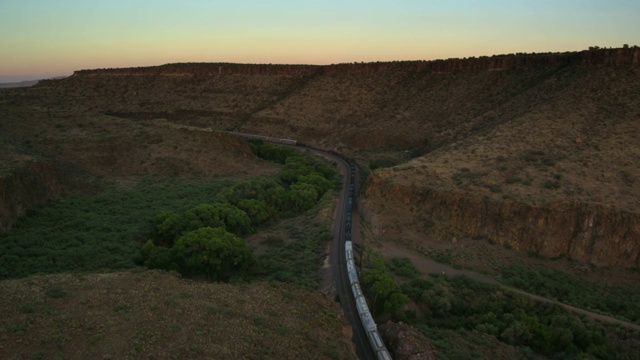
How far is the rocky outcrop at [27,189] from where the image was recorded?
105 ft

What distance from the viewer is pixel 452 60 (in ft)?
258

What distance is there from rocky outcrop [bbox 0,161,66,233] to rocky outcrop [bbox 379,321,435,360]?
25016 mm

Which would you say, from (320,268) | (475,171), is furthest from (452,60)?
(320,268)

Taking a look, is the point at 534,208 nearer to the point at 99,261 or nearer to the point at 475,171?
the point at 475,171

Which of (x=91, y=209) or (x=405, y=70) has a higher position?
(x=405, y=70)

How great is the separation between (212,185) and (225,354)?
100 feet

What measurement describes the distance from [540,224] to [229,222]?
20.6 m

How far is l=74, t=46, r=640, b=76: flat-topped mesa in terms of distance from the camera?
5366 cm

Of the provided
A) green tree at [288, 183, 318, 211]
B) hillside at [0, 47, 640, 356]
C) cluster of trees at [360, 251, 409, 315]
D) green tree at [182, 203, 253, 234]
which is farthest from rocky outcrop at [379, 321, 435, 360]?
green tree at [288, 183, 318, 211]

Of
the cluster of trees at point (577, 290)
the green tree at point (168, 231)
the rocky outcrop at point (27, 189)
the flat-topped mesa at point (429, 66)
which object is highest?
the flat-topped mesa at point (429, 66)

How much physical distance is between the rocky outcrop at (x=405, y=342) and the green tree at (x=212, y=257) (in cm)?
942

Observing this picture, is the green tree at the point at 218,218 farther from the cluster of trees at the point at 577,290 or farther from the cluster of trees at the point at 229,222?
the cluster of trees at the point at 577,290

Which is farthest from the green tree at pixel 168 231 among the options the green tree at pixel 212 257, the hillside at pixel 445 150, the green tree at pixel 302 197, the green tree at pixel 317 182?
the green tree at pixel 317 182

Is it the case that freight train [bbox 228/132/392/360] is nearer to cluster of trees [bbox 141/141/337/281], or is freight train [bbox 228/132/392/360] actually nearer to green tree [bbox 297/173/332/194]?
cluster of trees [bbox 141/141/337/281]
